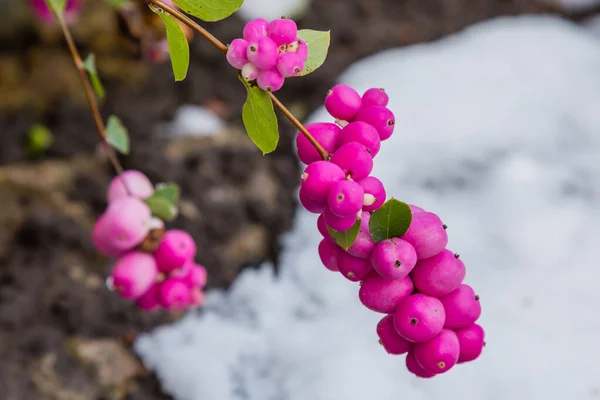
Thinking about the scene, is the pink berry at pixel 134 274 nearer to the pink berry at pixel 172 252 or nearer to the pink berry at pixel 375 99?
the pink berry at pixel 172 252

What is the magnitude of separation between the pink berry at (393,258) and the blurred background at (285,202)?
0.49m

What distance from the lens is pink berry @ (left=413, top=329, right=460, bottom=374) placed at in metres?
0.42

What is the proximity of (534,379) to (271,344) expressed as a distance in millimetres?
380

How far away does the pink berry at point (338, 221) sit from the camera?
392 mm

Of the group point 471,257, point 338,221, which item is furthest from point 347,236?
point 471,257

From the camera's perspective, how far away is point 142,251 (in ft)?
2.00

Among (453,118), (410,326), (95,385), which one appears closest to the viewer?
(410,326)

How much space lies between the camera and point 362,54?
1.50 meters

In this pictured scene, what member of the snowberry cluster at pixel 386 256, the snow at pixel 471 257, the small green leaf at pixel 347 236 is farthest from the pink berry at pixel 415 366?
the snow at pixel 471 257

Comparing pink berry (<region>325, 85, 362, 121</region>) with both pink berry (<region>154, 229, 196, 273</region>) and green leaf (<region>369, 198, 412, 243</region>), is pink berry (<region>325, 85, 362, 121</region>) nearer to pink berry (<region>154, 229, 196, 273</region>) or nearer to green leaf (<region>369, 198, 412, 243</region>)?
green leaf (<region>369, 198, 412, 243</region>)

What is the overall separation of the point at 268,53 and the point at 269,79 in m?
0.02

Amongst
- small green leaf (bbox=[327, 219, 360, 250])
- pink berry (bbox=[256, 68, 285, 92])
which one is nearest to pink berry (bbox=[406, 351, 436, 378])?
small green leaf (bbox=[327, 219, 360, 250])

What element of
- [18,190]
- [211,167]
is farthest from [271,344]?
[18,190]

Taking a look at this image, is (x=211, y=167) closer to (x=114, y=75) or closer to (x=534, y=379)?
(x=114, y=75)
